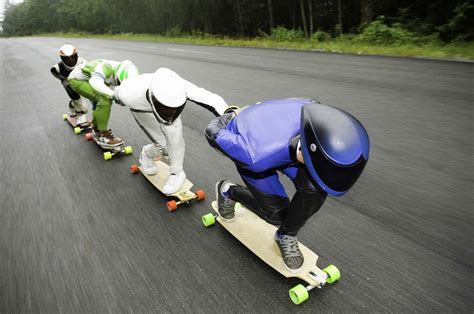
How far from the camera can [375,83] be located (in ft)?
23.5

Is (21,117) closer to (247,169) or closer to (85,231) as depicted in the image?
(85,231)

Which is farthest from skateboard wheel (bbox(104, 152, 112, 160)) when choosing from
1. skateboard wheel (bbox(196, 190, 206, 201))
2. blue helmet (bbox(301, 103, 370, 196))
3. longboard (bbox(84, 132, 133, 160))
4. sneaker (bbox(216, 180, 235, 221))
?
blue helmet (bbox(301, 103, 370, 196))

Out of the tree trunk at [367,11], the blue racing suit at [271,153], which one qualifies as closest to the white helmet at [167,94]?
the blue racing suit at [271,153]

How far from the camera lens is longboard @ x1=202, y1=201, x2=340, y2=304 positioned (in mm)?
2314

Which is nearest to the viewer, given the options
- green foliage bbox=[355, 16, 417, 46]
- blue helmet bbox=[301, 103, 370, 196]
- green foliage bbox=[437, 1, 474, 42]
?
blue helmet bbox=[301, 103, 370, 196]

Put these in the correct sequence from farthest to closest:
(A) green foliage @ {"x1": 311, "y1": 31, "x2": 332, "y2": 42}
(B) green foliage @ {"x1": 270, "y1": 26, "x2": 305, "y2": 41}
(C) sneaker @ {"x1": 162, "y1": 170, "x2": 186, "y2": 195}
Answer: (B) green foliage @ {"x1": 270, "y1": 26, "x2": 305, "y2": 41} < (A) green foliage @ {"x1": 311, "y1": 31, "x2": 332, "y2": 42} < (C) sneaker @ {"x1": 162, "y1": 170, "x2": 186, "y2": 195}

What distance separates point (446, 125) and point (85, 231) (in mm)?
5075

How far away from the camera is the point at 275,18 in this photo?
100 feet

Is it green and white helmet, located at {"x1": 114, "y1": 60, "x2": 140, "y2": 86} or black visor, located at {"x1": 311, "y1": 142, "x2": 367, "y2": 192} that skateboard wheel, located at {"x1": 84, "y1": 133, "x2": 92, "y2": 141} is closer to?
green and white helmet, located at {"x1": 114, "y1": 60, "x2": 140, "y2": 86}

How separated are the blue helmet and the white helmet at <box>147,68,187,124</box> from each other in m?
1.42

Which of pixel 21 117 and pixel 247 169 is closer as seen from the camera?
pixel 247 169

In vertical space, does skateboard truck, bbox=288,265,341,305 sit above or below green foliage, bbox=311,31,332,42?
below

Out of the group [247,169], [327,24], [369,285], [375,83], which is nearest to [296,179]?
[247,169]

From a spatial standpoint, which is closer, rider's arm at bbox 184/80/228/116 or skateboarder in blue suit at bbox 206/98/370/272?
skateboarder in blue suit at bbox 206/98/370/272
